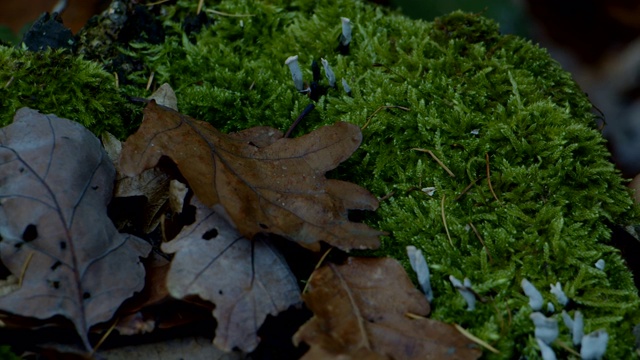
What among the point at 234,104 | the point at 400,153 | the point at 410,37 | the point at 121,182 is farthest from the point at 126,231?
the point at 410,37

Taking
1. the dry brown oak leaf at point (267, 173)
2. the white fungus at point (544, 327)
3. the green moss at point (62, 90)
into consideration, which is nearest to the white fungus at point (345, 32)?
the dry brown oak leaf at point (267, 173)

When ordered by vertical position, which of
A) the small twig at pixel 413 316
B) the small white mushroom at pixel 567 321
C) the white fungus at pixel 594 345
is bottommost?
the small twig at pixel 413 316

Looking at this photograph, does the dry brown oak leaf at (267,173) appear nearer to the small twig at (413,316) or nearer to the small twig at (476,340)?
the small twig at (413,316)

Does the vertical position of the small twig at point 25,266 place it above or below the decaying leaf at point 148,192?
below

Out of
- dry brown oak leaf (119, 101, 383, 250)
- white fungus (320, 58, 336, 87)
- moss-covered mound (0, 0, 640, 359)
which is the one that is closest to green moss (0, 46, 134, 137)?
moss-covered mound (0, 0, 640, 359)

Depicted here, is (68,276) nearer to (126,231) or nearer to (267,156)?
(126,231)

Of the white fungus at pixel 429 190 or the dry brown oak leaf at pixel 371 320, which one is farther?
the white fungus at pixel 429 190
